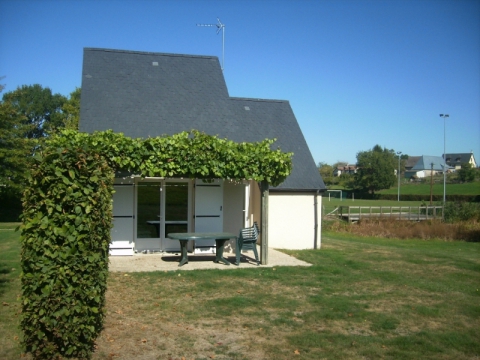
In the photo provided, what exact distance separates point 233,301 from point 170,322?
1.55m

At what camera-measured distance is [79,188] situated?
5.48 metres

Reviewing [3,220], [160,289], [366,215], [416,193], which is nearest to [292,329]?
[160,289]

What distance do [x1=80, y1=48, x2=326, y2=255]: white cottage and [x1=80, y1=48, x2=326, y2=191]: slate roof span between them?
0.10 feet

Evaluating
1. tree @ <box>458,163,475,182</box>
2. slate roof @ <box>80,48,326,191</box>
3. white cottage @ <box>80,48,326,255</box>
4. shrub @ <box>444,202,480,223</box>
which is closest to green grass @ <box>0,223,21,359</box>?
white cottage @ <box>80,48,326,255</box>

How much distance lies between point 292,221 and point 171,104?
566 centimetres

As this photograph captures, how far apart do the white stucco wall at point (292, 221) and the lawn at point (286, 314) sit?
4.72 metres

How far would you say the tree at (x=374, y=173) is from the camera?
264ft

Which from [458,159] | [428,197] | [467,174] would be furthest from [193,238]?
[458,159]

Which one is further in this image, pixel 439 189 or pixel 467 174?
pixel 467 174

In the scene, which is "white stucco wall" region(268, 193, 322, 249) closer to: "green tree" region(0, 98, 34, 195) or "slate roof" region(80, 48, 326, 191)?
"slate roof" region(80, 48, 326, 191)

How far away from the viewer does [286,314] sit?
313 inches

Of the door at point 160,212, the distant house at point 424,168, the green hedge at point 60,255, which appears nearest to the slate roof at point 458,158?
the distant house at point 424,168

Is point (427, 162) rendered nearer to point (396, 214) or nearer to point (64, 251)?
point (396, 214)

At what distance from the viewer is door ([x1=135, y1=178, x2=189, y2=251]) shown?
1392cm
